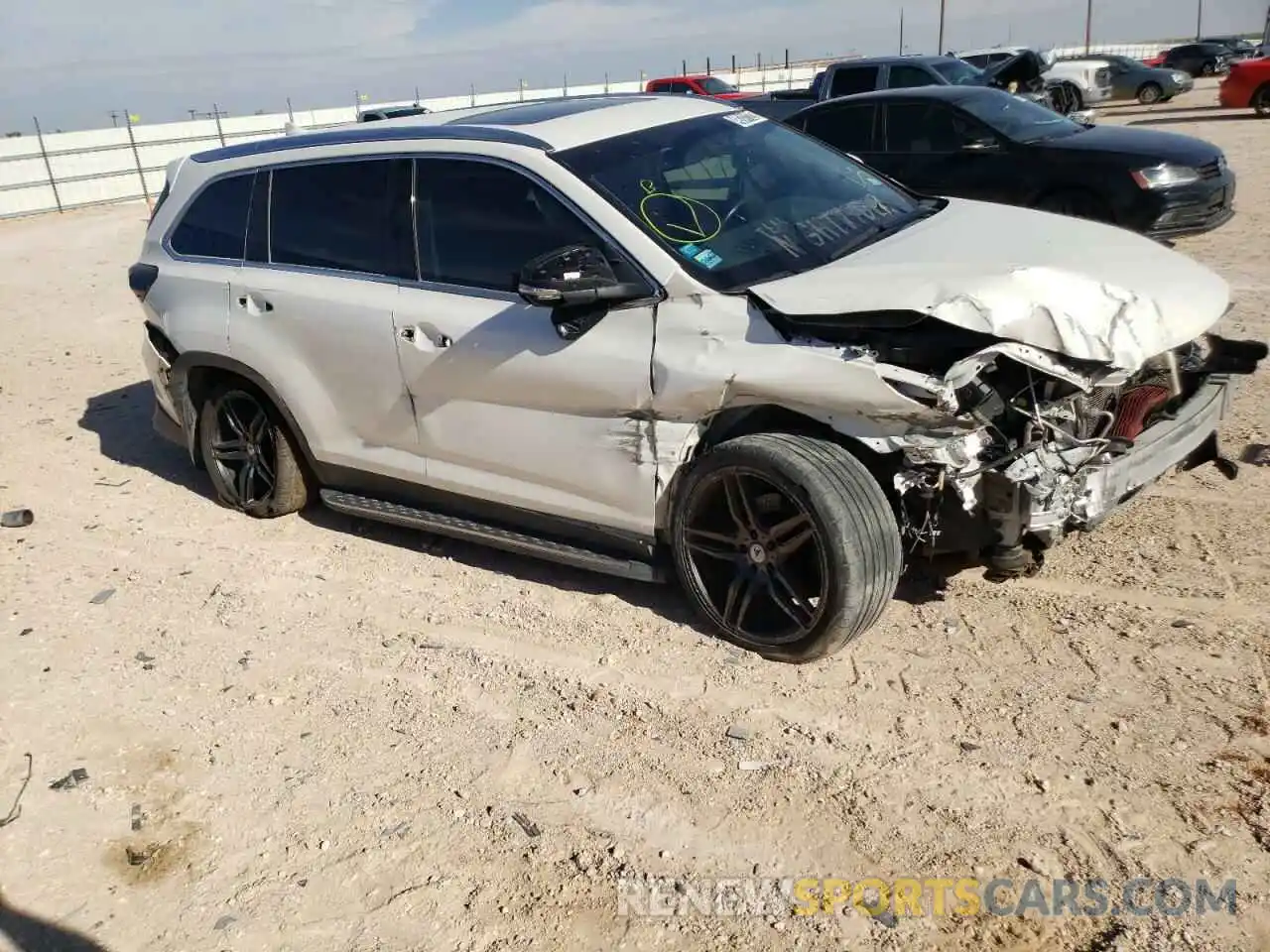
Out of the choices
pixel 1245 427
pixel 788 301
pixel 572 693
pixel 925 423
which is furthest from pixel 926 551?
pixel 1245 427

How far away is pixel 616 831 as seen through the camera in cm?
312

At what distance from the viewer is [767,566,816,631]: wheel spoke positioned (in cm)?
370

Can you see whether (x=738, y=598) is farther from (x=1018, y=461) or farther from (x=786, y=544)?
(x=1018, y=461)

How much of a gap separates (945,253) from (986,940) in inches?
88.8

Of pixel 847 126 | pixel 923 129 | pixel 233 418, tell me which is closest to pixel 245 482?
pixel 233 418

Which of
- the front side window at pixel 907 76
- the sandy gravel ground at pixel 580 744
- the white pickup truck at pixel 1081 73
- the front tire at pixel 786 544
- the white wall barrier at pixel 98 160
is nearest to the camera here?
the sandy gravel ground at pixel 580 744

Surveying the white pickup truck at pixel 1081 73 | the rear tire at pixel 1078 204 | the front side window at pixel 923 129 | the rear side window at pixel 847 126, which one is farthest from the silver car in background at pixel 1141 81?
the rear tire at pixel 1078 204

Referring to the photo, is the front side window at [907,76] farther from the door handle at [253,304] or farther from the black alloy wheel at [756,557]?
the black alloy wheel at [756,557]

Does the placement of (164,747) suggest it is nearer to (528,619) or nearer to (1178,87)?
(528,619)

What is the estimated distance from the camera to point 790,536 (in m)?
3.67

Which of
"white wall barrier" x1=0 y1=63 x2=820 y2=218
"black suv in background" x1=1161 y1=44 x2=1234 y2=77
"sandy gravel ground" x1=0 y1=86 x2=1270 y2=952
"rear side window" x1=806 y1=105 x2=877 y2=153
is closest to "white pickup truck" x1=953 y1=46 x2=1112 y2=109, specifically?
"white wall barrier" x1=0 y1=63 x2=820 y2=218

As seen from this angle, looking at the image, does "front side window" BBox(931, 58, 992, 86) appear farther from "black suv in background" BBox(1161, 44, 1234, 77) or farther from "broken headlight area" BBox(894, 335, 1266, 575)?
"black suv in background" BBox(1161, 44, 1234, 77)

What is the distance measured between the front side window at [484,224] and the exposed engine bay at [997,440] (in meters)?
0.99

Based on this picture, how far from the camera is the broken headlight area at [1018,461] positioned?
11.0 ft
